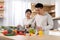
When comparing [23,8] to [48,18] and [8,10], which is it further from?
[48,18]

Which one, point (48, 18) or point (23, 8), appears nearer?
point (48, 18)

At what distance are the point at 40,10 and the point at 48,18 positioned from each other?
21 cm

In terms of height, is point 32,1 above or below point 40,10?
above

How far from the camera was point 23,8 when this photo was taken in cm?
511

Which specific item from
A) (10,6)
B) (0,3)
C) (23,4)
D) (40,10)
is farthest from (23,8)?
(40,10)

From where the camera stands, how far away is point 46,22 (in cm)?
251

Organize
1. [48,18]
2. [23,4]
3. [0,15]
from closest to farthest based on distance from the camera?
[48,18] → [0,15] → [23,4]

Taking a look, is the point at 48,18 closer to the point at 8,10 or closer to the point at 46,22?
the point at 46,22

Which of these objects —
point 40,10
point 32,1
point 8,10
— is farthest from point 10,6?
point 40,10

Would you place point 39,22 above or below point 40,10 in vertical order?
below

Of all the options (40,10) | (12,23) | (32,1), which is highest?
(32,1)

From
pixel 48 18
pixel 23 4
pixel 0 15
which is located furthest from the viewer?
pixel 23 4

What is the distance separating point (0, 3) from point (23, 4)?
798 millimetres

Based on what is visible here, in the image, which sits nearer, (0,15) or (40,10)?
(40,10)
